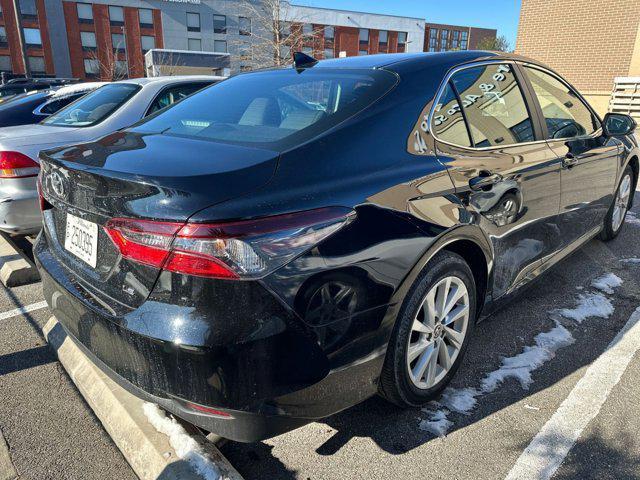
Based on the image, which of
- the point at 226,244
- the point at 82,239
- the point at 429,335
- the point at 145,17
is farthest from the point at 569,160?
the point at 145,17

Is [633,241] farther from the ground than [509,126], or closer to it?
closer to it

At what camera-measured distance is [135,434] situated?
6.96 feet

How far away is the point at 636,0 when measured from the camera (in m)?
15.0

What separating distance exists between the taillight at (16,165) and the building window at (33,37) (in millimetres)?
56380

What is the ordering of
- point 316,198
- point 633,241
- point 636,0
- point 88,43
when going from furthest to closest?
point 88,43 → point 636,0 → point 633,241 → point 316,198

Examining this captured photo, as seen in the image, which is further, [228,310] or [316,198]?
[316,198]

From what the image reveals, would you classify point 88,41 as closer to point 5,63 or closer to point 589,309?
point 5,63

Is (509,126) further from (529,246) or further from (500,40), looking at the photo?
(500,40)

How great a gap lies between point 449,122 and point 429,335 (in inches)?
41.3

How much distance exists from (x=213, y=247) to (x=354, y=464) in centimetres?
120

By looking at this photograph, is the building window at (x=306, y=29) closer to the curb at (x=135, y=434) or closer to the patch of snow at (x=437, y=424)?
the curb at (x=135, y=434)

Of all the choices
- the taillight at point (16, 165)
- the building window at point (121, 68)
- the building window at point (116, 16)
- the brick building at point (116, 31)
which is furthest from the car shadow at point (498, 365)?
the building window at point (116, 16)

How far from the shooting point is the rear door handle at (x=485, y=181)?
2.38 m

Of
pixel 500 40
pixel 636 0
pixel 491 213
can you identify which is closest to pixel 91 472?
pixel 491 213
